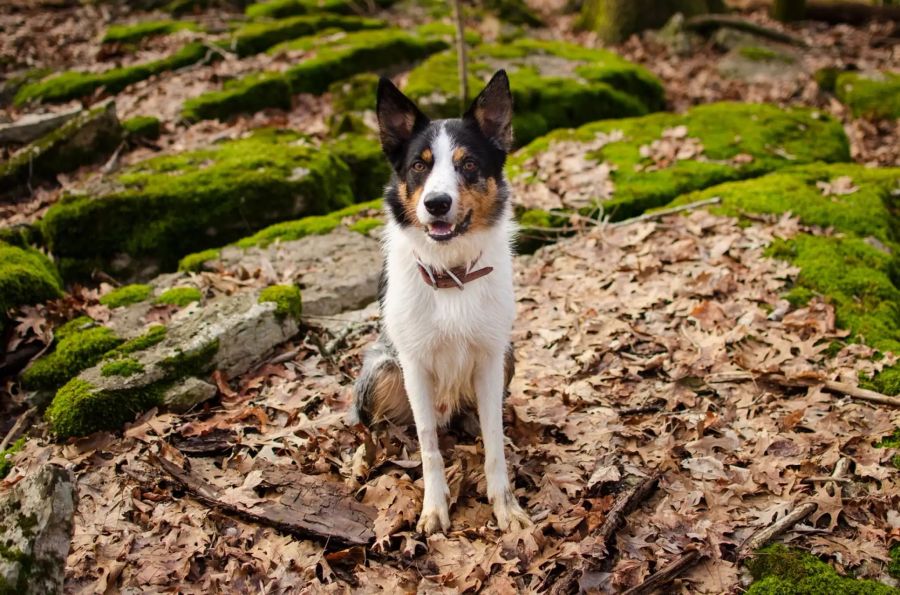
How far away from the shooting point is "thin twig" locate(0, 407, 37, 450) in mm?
4525

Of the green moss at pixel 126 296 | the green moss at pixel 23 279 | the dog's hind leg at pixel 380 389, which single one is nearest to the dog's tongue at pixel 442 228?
the dog's hind leg at pixel 380 389

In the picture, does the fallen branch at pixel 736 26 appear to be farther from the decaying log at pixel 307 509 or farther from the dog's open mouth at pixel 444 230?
the decaying log at pixel 307 509

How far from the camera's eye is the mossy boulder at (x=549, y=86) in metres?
9.76

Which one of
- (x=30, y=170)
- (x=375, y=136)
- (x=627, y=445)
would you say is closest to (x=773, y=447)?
(x=627, y=445)

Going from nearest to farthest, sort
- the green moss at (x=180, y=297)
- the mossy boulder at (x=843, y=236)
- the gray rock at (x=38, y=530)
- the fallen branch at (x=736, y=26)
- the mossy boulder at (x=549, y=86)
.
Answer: the gray rock at (x=38, y=530) → the mossy boulder at (x=843, y=236) → the green moss at (x=180, y=297) → the mossy boulder at (x=549, y=86) → the fallen branch at (x=736, y=26)

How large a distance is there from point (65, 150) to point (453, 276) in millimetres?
7016

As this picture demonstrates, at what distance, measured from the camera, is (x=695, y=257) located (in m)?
6.23

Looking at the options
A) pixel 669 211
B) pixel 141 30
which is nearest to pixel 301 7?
pixel 141 30

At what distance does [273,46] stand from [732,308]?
1042cm

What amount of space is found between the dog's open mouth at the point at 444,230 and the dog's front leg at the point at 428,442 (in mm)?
796

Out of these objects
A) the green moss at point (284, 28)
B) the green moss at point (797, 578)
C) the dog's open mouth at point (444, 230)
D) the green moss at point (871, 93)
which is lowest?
the green moss at point (797, 578)

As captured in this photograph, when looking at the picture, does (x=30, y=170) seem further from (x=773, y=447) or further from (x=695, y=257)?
(x=773, y=447)

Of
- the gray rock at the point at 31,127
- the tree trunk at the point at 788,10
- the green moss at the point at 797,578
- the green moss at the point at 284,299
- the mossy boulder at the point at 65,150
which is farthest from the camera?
the tree trunk at the point at 788,10

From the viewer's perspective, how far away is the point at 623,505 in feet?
11.9
